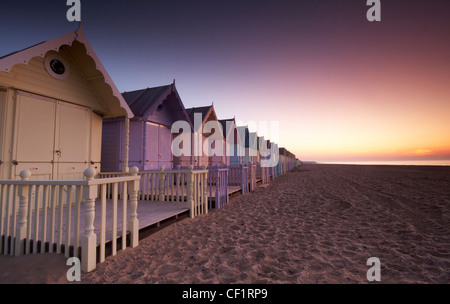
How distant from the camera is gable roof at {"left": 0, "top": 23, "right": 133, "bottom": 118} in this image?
4059mm

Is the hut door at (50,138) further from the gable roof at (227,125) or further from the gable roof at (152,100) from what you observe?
the gable roof at (227,125)

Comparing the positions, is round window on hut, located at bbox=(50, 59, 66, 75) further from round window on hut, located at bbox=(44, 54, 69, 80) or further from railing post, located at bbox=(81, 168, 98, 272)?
railing post, located at bbox=(81, 168, 98, 272)

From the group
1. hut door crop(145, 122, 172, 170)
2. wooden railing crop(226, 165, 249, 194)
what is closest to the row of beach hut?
hut door crop(145, 122, 172, 170)

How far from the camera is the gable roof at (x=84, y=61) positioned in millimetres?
4059

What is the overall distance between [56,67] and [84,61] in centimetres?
73

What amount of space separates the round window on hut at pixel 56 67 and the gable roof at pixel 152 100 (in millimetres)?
3091

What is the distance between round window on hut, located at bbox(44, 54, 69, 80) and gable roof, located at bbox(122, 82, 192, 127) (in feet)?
10.1

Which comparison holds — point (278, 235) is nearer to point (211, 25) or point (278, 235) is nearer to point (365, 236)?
point (365, 236)

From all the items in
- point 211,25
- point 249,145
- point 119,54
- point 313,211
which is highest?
point 211,25

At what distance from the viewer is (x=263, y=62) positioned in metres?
13.6

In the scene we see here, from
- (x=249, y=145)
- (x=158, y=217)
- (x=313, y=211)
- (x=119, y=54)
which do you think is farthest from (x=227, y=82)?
(x=158, y=217)

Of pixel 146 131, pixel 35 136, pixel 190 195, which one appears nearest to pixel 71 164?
pixel 35 136

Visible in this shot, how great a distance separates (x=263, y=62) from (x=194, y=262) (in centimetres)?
1371
